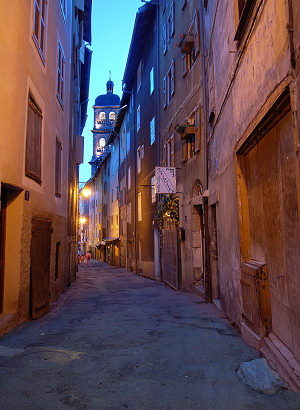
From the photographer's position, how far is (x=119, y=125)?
1252 inches

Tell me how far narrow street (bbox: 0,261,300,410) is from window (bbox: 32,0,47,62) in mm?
5898

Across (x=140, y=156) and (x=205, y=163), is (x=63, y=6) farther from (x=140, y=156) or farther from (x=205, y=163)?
(x=140, y=156)

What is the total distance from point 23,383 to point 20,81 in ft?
16.7

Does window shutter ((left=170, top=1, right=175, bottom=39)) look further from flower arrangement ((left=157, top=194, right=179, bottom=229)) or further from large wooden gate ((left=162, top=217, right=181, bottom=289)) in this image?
large wooden gate ((left=162, top=217, right=181, bottom=289))

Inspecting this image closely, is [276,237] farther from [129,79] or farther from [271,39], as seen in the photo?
[129,79]

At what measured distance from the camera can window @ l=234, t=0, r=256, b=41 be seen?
458 cm

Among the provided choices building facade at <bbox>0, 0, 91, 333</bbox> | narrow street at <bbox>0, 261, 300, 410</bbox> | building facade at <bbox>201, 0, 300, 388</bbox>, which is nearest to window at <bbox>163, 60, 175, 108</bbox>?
building facade at <bbox>0, 0, 91, 333</bbox>

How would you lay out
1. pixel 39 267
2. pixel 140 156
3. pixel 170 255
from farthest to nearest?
pixel 140 156 < pixel 170 255 < pixel 39 267

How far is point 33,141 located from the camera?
25.2 ft

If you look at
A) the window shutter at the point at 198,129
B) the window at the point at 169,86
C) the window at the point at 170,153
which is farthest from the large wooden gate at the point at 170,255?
the window at the point at 169,86

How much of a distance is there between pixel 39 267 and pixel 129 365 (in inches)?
163

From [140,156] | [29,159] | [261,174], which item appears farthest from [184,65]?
[140,156]

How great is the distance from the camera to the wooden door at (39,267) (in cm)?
733

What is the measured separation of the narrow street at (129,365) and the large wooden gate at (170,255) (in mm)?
5292
